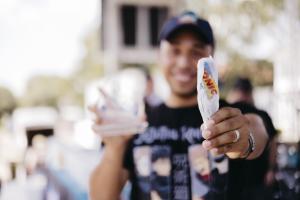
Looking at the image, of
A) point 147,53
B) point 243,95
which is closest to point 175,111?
point 243,95

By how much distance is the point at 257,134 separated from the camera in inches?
56.5

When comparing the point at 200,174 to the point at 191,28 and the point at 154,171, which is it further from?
the point at 191,28

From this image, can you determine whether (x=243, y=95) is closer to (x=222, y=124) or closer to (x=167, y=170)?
(x=167, y=170)

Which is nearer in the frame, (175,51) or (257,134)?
(257,134)

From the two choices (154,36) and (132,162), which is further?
(154,36)

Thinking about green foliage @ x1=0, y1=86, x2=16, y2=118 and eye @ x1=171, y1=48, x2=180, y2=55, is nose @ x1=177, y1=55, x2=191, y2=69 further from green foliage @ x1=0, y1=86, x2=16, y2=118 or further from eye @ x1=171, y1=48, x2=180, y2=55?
green foliage @ x1=0, y1=86, x2=16, y2=118

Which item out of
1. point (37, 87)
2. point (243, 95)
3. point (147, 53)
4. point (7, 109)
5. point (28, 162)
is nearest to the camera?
point (243, 95)

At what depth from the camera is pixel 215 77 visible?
1.11 meters

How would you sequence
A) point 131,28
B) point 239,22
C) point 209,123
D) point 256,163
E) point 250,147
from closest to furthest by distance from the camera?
point 209,123, point 250,147, point 256,163, point 131,28, point 239,22

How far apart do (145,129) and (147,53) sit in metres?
7.54

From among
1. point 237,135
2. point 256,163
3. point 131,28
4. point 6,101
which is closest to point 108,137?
point 256,163

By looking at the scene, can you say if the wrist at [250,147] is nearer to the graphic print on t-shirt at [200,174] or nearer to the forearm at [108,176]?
the graphic print on t-shirt at [200,174]

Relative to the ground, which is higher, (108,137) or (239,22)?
(239,22)

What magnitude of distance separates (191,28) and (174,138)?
465 mm
